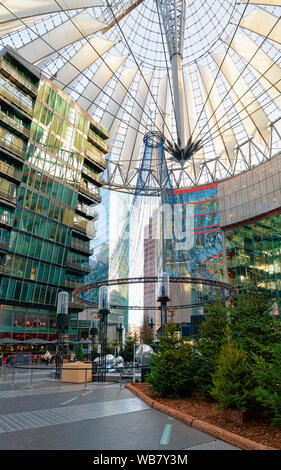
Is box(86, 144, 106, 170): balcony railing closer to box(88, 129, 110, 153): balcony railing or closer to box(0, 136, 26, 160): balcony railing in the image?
box(88, 129, 110, 153): balcony railing

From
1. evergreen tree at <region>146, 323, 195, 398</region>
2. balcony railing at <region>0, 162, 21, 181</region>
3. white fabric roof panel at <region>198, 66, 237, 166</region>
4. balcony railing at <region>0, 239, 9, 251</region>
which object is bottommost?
evergreen tree at <region>146, 323, 195, 398</region>

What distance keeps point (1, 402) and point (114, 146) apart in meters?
51.9

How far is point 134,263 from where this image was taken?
32.8 meters

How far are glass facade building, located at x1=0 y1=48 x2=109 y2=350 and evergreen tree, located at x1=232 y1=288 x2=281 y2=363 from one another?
3567 centimetres

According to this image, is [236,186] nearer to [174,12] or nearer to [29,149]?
[174,12]

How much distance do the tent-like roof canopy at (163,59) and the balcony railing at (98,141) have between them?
2.11 metres

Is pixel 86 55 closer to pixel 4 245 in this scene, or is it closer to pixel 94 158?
pixel 94 158

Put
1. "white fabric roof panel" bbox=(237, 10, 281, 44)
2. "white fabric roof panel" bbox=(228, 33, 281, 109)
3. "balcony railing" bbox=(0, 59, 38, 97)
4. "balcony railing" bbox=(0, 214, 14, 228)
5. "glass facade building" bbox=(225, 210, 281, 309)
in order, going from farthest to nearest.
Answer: "glass facade building" bbox=(225, 210, 281, 309) → "balcony railing" bbox=(0, 214, 14, 228) → "white fabric roof panel" bbox=(228, 33, 281, 109) → "balcony railing" bbox=(0, 59, 38, 97) → "white fabric roof panel" bbox=(237, 10, 281, 44)

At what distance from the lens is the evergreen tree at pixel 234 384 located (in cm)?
667

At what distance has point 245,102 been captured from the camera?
45.4m

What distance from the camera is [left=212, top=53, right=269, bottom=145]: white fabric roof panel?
42.4 m

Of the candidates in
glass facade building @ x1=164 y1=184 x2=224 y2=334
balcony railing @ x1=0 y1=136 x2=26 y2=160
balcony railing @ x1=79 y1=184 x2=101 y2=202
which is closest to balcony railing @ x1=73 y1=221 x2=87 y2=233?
balcony railing @ x1=79 y1=184 x2=101 y2=202

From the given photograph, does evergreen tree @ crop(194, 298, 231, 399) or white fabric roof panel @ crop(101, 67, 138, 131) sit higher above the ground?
white fabric roof panel @ crop(101, 67, 138, 131)
